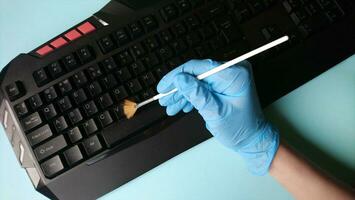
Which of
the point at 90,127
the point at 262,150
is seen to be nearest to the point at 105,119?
the point at 90,127

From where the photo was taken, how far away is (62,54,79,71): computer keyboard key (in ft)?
1.83

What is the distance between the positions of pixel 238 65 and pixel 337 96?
0.65ft

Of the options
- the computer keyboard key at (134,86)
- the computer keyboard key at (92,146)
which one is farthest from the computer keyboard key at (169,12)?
the computer keyboard key at (92,146)

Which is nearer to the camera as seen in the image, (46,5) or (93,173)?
(93,173)

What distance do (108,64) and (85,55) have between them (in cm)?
4

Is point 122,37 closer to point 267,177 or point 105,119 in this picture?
point 105,119

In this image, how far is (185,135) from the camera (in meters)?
0.56

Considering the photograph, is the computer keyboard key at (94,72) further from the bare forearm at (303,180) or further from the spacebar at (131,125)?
the bare forearm at (303,180)

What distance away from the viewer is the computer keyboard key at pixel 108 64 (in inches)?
22.0

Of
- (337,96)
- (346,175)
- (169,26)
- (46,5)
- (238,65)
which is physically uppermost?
(46,5)

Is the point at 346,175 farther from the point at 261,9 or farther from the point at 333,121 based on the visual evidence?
the point at 261,9

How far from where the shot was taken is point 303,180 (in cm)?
55

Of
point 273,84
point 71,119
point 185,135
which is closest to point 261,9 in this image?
point 273,84

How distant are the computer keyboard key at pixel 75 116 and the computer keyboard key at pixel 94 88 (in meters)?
0.03
